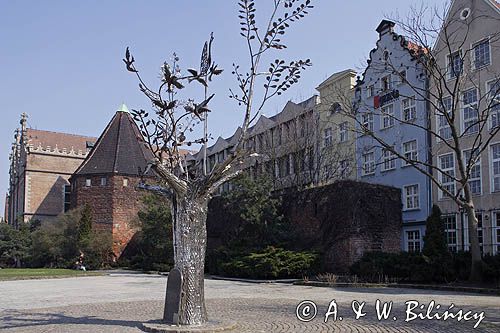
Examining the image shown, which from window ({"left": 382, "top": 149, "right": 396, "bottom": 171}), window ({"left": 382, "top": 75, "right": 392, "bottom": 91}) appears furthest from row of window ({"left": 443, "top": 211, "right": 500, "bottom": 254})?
window ({"left": 382, "top": 75, "right": 392, "bottom": 91})

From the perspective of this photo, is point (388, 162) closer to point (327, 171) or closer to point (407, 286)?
point (327, 171)

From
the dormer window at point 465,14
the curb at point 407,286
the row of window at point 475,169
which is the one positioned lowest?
the curb at point 407,286

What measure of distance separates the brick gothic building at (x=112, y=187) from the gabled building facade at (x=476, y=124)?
2856 centimetres

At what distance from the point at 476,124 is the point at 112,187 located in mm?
34777

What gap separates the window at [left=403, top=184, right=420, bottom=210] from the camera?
110 ft

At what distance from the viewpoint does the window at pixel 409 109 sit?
3456 cm

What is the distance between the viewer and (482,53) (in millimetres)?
30922

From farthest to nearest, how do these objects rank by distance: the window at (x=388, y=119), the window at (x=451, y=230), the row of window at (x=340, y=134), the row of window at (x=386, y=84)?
the row of window at (x=340, y=134) → the window at (x=388, y=119) → the row of window at (x=386, y=84) → the window at (x=451, y=230)

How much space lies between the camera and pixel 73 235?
47844 mm

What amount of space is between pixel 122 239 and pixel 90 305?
3738 cm

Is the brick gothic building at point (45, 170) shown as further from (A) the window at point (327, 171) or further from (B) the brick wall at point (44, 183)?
(A) the window at point (327, 171)

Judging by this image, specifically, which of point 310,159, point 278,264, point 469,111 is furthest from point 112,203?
point 469,111

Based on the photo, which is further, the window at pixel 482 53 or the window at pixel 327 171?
the window at pixel 327 171

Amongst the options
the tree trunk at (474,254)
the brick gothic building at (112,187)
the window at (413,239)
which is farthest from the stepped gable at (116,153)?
the tree trunk at (474,254)
